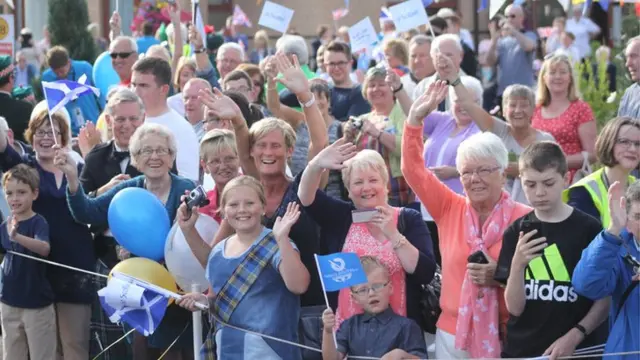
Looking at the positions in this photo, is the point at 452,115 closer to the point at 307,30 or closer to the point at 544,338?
the point at 544,338

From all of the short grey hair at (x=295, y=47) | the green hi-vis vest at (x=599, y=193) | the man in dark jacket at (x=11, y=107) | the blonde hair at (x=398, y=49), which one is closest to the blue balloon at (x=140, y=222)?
the green hi-vis vest at (x=599, y=193)

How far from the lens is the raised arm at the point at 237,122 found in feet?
22.3

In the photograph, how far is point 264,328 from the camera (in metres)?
6.09

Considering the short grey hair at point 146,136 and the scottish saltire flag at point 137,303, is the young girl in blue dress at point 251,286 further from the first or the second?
the short grey hair at point 146,136

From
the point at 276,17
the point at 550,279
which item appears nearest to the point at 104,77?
the point at 276,17

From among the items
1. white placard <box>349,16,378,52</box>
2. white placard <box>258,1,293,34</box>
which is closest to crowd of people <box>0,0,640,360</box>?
white placard <box>258,1,293,34</box>

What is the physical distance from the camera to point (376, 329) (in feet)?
19.6

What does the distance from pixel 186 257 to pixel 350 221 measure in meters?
0.91

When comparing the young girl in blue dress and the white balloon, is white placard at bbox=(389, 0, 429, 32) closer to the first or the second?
the white balloon

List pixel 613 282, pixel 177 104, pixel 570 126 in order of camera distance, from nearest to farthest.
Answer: pixel 613 282
pixel 570 126
pixel 177 104

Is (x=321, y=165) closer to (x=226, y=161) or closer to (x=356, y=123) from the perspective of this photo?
(x=226, y=161)

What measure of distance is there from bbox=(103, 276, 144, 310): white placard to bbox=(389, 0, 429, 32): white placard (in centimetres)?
565

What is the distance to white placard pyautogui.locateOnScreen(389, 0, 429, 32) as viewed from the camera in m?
11.5

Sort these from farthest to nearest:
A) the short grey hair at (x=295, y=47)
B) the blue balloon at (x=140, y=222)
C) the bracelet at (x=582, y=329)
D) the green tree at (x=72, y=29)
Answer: the green tree at (x=72, y=29)
the short grey hair at (x=295, y=47)
the blue balloon at (x=140, y=222)
the bracelet at (x=582, y=329)
